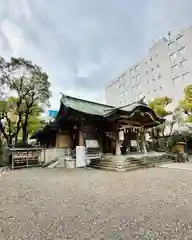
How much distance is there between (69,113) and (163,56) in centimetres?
2201

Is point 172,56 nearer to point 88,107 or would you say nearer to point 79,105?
point 88,107

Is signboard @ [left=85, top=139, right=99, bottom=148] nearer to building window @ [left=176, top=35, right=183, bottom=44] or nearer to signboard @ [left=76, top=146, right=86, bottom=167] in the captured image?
signboard @ [left=76, top=146, right=86, bottom=167]

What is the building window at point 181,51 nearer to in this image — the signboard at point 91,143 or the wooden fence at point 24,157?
the signboard at point 91,143

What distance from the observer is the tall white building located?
24.0 metres

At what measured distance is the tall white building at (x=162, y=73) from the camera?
944 inches

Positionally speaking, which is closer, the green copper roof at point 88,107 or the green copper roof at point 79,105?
the green copper roof at point 88,107

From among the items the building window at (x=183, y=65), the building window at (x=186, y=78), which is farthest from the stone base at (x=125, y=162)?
the building window at (x=183, y=65)

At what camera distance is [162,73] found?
2769cm

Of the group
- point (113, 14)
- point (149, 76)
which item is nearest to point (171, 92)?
point (149, 76)

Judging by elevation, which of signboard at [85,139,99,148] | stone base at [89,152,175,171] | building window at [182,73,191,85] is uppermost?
building window at [182,73,191,85]

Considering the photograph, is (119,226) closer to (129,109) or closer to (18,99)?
(129,109)

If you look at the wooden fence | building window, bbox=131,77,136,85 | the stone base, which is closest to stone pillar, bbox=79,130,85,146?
the stone base

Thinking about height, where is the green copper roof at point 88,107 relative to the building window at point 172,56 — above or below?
below

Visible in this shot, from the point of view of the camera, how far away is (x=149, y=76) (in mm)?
30156
